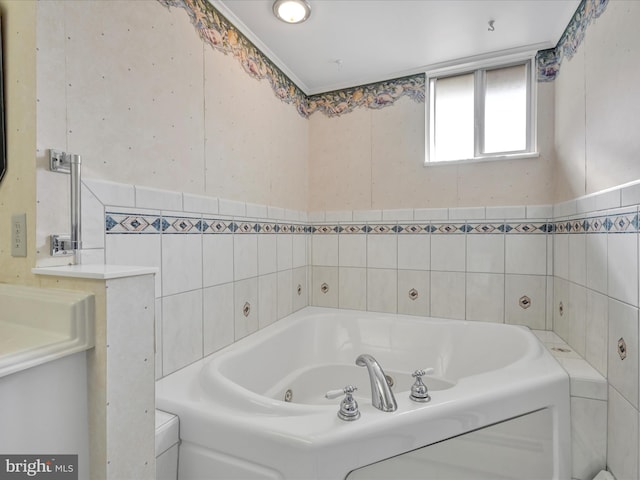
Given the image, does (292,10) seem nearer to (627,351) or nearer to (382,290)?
(382,290)

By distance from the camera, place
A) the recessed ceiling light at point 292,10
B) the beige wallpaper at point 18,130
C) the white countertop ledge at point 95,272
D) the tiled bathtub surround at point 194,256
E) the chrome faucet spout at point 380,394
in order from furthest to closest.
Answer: the recessed ceiling light at point 292,10 < the tiled bathtub surround at point 194,256 < the chrome faucet spout at point 380,394 < the beige wallpaper at point 18,130 < the white countertop ledge at point 95,272

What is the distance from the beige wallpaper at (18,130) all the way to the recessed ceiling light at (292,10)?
1021 mm

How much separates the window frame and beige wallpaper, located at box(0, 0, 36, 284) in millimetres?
2017

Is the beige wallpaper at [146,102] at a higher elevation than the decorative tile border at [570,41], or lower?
lower

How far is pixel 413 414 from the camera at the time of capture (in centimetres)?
100

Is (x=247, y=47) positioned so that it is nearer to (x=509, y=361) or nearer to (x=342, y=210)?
(x=342, y=210)

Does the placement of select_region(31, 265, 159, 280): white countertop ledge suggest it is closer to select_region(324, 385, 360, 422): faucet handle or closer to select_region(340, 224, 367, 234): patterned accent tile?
select_region(324, 385, 360, 422): faucet handle

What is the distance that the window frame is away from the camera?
1990 mm

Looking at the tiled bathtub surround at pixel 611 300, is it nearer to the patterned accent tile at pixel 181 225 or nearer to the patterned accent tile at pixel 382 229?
the patterned accent tile at pixel 382 229

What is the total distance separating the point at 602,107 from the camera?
4.40 ft

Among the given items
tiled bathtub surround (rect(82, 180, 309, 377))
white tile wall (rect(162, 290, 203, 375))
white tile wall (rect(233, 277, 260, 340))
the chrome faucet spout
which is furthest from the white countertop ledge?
white tile wall (rect(233, 277, 260, 340))

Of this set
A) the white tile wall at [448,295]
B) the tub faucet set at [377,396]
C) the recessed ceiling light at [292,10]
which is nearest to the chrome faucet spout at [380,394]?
the tub faucet set at [377,396]

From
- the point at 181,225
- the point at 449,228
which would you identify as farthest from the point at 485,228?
the point at 181,225

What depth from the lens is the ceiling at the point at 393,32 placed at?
5.24 ft
